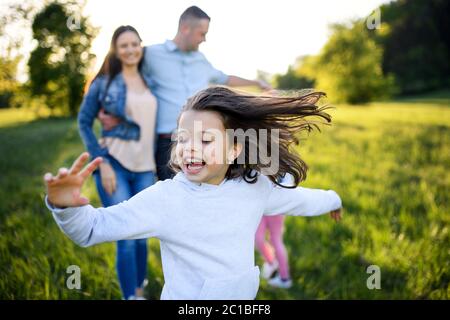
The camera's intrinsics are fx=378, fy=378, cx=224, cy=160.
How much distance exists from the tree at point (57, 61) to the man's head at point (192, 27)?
470 centimetres

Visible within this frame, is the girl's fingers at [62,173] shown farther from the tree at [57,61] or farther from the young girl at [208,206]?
the tree at [57,61]

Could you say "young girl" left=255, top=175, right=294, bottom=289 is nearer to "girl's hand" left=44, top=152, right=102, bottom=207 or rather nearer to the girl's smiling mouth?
the girl's smiling mouth

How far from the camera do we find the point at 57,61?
14.9m

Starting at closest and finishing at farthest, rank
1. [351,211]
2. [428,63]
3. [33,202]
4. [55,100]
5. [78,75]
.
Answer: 1. [351,211]
2. [33,202]
3. [78,75]
4. [55,100]
5. [428,63]

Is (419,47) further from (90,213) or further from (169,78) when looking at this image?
(90,213)

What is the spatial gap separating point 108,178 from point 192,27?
1.14 meters

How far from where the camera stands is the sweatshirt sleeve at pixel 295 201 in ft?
5.92

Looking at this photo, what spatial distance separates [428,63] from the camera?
4006 cm

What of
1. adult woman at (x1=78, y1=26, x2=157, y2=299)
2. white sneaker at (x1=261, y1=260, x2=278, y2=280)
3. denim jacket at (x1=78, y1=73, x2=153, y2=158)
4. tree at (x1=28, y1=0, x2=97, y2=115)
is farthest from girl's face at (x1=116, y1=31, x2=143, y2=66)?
tree at (x1=28, y1=0, x2=97, y2=115)

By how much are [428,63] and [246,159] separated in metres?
45.1

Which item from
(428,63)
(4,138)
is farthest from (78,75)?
(428,63)

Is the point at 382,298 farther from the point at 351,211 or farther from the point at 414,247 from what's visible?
the point at 351,211

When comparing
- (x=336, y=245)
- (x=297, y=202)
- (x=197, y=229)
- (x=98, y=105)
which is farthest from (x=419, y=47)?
(x=197, y=229)

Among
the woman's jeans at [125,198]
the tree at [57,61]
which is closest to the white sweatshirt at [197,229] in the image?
the woman's jeans at [125,198]
